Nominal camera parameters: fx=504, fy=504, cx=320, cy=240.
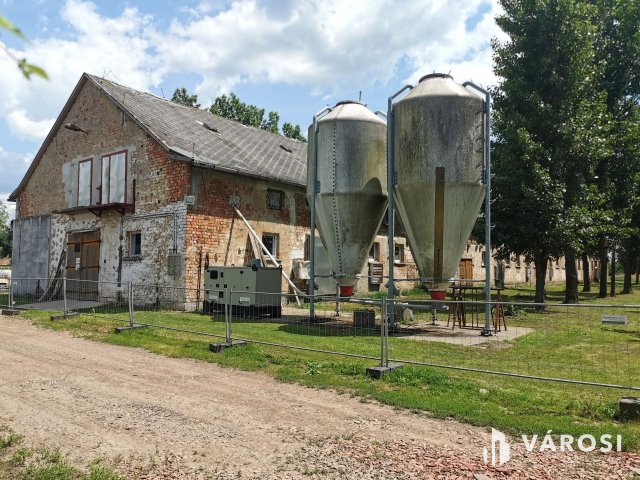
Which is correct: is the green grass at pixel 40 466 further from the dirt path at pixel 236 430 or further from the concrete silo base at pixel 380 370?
the concrete silo base at pixel 380 370

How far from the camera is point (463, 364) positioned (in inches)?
295

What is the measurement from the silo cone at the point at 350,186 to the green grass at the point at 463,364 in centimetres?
186

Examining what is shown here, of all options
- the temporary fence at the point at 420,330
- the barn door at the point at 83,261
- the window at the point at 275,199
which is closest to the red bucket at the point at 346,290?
the temporary fence at the point at 420,330

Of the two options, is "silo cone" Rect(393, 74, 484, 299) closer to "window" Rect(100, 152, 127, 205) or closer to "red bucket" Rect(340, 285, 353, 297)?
"red bucket" Rect(340, 285, 353, 297)

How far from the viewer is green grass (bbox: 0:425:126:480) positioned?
3598mm

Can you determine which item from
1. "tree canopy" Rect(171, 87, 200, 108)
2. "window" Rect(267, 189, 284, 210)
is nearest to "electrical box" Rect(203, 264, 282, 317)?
"window" Rect(267, 189, 284, 210)

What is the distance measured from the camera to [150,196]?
54.0ft

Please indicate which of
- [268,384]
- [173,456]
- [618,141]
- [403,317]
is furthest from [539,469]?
[618,141]

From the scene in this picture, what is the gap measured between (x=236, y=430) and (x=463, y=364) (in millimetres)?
4032

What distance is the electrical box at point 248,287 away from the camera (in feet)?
44.1

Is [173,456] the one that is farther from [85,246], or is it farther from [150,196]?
[85,246]

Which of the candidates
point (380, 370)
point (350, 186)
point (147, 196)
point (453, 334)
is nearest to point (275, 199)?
point (147, 196)

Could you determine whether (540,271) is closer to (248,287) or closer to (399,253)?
(399,253)

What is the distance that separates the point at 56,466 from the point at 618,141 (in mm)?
21793
